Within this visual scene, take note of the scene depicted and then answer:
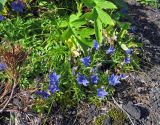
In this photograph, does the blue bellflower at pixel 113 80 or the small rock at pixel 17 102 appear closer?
the small rock at pixel 17 102

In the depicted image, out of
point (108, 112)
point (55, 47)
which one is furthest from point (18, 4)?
point (108, 112)

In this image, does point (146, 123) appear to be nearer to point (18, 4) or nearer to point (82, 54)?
point (82, 54)

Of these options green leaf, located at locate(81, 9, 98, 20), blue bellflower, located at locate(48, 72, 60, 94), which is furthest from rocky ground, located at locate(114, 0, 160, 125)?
green leaf, located at locate(81, 9, 98, 20)

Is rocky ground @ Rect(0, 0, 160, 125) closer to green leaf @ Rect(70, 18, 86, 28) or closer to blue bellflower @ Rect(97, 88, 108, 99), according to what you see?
blue bellflower @ Rect(97, 88, 108, 99)

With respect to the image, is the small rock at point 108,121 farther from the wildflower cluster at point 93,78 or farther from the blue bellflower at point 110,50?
the blue bellflower at point 110,50

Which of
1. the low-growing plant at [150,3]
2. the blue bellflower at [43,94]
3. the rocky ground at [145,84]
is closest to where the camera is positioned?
the blue bellflower at [43,94]

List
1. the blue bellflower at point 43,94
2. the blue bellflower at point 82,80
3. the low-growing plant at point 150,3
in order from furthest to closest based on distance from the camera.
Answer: the low-growing plant at point 150,3 → the blue bellflower at point 82,80 → the blue bellflower at point 43,94

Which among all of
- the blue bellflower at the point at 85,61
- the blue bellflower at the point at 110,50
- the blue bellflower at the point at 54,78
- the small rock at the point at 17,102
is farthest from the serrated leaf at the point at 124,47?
the small rock at the point at 17,102

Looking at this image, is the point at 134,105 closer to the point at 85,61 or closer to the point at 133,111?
the point at 133,111

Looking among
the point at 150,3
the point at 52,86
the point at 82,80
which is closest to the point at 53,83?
the point at 52,86
